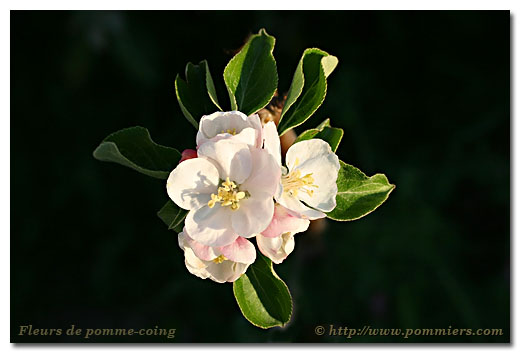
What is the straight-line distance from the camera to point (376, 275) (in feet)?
7.14

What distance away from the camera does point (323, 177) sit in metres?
1.01

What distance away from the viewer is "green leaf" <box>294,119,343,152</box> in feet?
3.46

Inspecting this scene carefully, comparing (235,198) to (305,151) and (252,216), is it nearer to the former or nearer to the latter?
(252,216)

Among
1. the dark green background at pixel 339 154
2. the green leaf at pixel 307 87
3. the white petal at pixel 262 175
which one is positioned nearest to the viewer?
the white petal at pixel 262 175

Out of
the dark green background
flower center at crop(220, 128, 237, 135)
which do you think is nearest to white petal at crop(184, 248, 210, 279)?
flower center at crop(220, 128, 237, 135)

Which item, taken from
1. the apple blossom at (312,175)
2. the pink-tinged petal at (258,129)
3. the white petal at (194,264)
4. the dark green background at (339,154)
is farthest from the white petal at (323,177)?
the dark green background at (339,154)

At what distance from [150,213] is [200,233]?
5.62 feet

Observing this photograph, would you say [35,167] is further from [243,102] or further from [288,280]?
[243,102]

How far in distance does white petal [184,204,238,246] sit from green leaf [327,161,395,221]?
0.19 meters

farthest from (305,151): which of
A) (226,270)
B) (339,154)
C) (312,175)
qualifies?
(339,154)

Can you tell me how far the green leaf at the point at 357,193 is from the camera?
1.02 meters

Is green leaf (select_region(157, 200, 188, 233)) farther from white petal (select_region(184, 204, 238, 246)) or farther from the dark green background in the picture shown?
the dark green background

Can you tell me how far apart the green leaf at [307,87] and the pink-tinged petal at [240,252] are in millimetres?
230

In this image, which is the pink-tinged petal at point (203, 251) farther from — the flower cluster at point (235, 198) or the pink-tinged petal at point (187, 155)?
the pink-tinged petal at point (187, 155)
